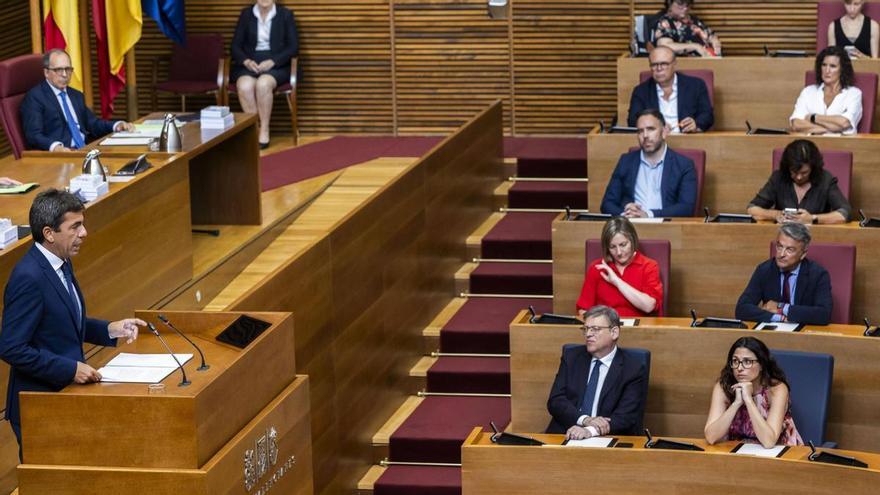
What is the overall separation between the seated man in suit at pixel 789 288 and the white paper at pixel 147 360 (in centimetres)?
212

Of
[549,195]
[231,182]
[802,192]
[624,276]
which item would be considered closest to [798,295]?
[624,276]

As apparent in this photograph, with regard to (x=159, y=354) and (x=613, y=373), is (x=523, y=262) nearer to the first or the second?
(x=613, y=373)

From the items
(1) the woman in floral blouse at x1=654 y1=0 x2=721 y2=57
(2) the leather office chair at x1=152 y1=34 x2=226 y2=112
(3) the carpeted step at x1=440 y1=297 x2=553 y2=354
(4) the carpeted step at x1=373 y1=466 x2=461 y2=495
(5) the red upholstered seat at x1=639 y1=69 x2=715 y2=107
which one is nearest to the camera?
(4) the carpeted step at x1=373 y1=466 x2=461 y2=495

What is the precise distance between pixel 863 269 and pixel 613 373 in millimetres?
1190

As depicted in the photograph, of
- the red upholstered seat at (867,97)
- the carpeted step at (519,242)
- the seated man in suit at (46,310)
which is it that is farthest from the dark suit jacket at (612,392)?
the red upholstered seat at (867,97)

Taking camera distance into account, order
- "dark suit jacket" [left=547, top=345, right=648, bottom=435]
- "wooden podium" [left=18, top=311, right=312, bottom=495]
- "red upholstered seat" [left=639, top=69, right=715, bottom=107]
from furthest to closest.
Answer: "red upholstered seat" [left=639, top=69, right=715, bottom=107] < "dark suit jacket" [left=547, top=345, right=648, bottom=435] < "wooden podium" [left=18, top=311, right=312, bottom=495]

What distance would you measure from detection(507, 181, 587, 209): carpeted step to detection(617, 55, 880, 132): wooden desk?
415 millimetres

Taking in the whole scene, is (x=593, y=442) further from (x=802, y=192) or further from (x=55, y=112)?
(x=55, y=112)

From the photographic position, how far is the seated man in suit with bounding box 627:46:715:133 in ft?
21.4

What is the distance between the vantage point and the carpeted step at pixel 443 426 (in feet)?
18.0

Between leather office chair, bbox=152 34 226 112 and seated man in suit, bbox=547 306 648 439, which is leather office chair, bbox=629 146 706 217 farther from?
leather office chair, bbox=152 34 226 112

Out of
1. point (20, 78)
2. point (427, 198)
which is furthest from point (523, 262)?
point (20, 78)

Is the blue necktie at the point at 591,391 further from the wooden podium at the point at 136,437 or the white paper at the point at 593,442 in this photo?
the wooden podium at the point at 136,437

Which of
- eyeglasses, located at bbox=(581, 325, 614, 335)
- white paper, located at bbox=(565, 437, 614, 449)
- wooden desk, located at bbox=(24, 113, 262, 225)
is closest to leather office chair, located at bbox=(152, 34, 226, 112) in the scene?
wooden desk, located at bbox=(24, 113, 262, 225)
